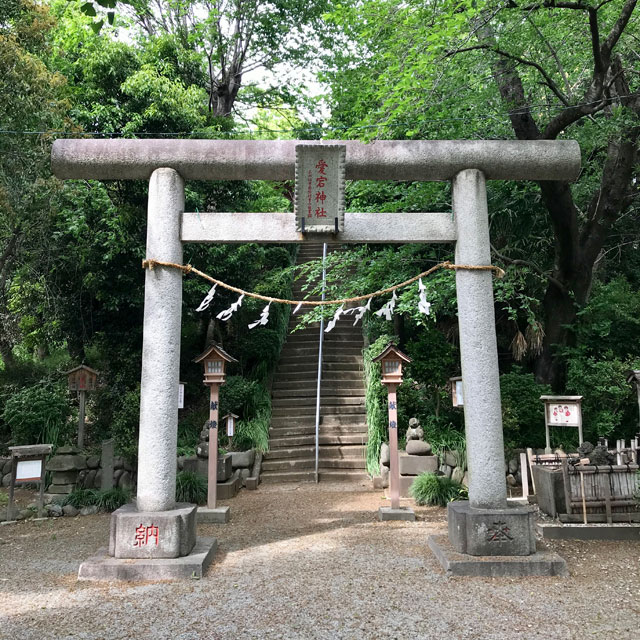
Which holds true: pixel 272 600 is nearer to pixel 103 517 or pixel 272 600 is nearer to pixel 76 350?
pixel 103 517

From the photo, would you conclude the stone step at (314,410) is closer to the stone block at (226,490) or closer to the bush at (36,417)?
the stone block at (226,490)

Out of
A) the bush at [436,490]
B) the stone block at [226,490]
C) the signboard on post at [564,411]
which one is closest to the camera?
the signboard on post at [564,411]

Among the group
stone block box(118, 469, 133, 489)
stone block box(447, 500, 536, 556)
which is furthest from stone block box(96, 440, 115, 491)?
stone block box(447, 500, 536, 556)

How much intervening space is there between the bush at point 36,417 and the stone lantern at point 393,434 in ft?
18.5

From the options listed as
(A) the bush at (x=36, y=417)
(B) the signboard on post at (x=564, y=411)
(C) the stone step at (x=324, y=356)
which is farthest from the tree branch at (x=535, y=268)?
(A) the bush at (x=36, y=417)

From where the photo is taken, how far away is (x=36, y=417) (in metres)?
8.68

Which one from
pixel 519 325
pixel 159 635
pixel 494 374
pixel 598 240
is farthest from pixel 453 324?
pixel 159 635

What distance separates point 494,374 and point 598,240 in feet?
17.7

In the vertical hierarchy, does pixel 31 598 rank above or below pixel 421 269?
below

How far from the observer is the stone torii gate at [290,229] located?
498 centimetres

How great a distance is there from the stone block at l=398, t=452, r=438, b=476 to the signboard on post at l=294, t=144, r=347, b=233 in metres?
4.56

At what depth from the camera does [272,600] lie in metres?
4.16

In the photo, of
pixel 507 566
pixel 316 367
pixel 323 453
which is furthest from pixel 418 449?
pixel 316 367

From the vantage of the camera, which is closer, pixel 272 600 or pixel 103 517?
pixel 272 600
